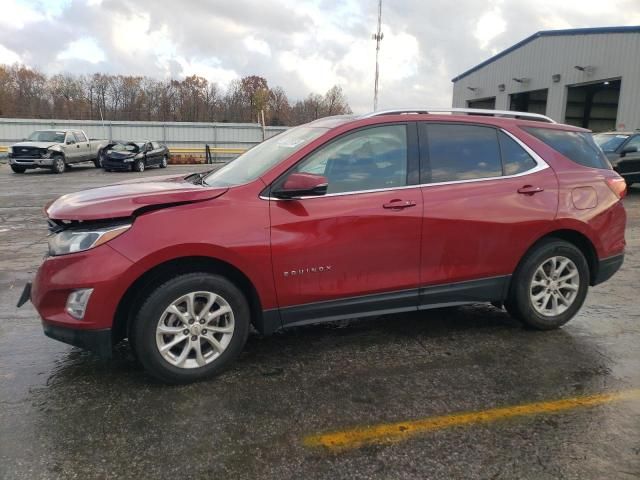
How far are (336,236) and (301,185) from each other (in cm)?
44

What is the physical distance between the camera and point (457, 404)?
329cm

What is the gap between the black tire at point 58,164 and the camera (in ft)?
72.4

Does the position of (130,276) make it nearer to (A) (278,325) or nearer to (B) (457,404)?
(A) (278,325)

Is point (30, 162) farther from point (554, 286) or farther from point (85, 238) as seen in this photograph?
point (554, 286)

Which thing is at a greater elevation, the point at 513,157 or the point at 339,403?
the point at 513,157

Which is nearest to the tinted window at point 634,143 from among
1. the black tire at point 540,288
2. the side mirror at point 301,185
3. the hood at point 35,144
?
the black tire at point 540,288

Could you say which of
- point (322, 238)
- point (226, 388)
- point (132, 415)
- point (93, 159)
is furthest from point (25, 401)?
point (93, 159)

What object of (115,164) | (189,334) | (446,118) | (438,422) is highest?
(446,118)

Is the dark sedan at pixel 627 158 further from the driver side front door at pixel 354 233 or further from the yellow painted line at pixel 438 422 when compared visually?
the yellow painted line at pixel 438 422

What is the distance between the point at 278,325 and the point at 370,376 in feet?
2.36

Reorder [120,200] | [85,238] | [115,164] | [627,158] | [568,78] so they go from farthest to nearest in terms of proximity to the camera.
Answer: [568,78] → [115,164] → [627,158] → [120,200] → [85,238]

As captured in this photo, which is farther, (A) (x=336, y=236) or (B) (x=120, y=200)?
(A) (x=336, y=236)

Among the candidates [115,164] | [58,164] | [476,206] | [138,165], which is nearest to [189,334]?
[476,206]

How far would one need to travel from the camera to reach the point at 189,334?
11.3ft
